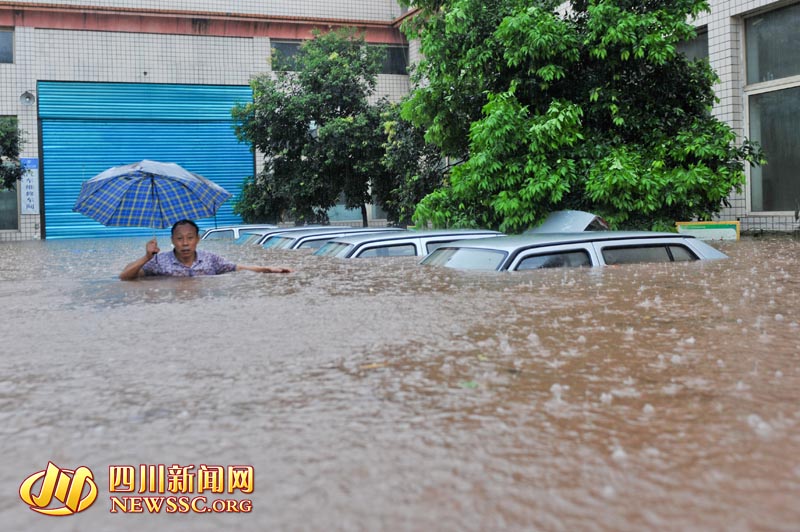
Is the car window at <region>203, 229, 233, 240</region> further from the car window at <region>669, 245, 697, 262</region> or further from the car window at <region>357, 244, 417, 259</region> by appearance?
the car window at <region>669, 245, 697, 262</region>

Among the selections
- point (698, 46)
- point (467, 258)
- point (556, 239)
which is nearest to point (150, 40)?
point (698, 46)

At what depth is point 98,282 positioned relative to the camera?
922 centimetres

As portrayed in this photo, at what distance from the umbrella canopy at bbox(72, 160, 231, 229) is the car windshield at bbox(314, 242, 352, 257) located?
2330 millimetres

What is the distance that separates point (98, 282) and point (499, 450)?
7.46 metres

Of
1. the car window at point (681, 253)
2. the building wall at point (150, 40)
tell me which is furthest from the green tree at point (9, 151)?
the car window at point (681, 253)

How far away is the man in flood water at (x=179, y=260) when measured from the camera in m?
8.60

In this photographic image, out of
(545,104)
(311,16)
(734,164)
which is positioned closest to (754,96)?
(734,164)

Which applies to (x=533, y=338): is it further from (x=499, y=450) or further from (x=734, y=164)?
(x=734, y=164)

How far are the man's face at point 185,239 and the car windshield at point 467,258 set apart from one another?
2497 mm

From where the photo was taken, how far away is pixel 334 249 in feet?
38.4

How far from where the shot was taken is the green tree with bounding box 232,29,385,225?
23.1 meters

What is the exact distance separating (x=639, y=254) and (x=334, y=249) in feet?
15.1

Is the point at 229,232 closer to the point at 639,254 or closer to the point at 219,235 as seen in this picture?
the point at 219,235

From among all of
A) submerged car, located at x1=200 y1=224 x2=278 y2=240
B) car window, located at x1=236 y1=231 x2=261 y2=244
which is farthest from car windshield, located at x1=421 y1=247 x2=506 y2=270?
submerged car, located at x1=200 y1=224 x2=278 y2=240
